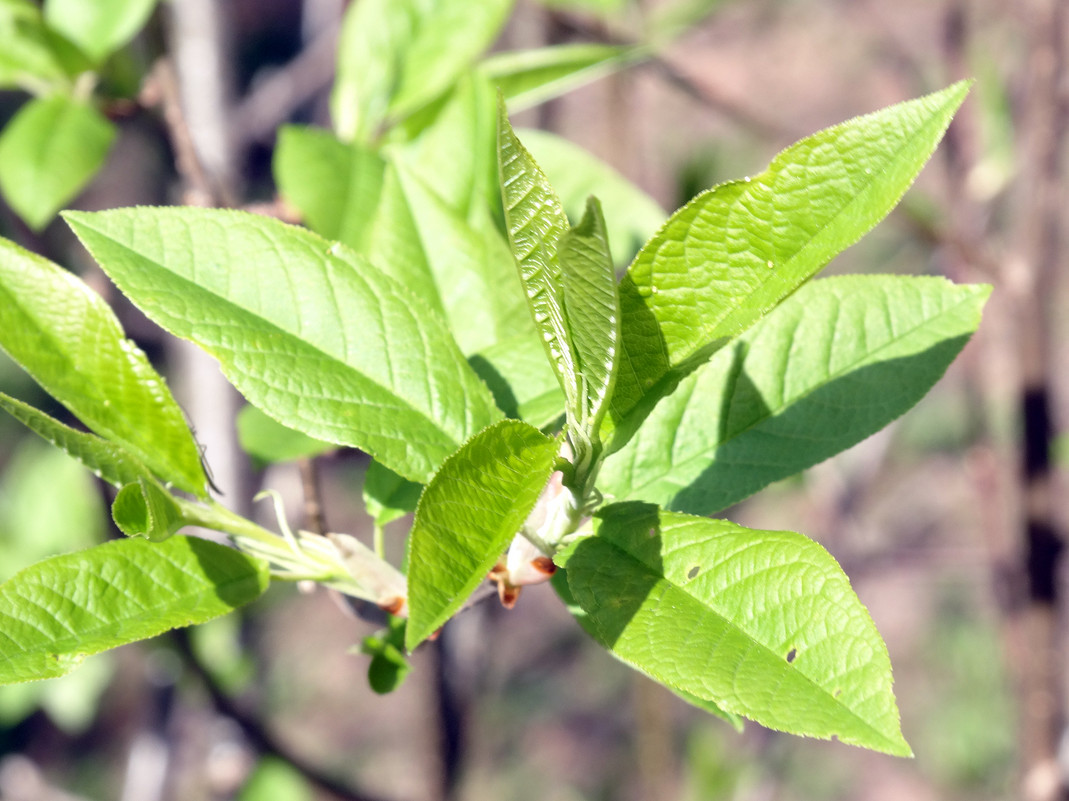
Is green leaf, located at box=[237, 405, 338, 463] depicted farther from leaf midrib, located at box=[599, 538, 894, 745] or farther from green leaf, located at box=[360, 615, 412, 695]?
leaf midrib, located at box=[599, 538, 894, 745]

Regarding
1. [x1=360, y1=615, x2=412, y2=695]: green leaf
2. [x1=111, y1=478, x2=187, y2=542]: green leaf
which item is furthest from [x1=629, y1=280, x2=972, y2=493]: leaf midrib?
[x1=111, y1=478, x2=187, y2=542]: green leaf

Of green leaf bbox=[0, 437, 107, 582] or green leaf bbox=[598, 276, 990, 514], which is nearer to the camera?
green leaf bbox=[598, 276, 990, 514]

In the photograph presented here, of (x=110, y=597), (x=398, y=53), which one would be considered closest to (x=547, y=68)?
(x=398, y=53)

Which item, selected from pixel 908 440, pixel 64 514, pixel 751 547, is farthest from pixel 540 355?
pixel 908 440

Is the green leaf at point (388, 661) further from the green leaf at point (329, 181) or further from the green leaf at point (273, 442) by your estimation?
the green leaf at point (329, 181)

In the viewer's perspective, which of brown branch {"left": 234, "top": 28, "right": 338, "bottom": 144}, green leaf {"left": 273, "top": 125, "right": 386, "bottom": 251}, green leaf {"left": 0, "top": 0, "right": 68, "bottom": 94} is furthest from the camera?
brown branch {"left": 234, "top": 28, "right": 338, "bottom": 144}

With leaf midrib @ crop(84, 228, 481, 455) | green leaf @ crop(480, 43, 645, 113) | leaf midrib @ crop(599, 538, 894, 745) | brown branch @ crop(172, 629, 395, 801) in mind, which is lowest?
brown branch @ crop(172, 629, 395, 801)

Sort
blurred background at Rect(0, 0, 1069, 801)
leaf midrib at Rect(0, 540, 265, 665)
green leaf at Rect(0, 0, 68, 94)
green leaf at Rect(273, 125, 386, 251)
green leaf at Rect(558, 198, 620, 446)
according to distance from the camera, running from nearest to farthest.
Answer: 1. green leaf at Rect(558, 198, 620, 446)
2. leaf midrib at Rect(0, 540, 265, 665)
3. green leaf at Rect(273, 125, 386, 251)
4. green leaf at Rect(0, 0, 68, 94)
5. blurred background at Rect(0, 0, 1069, 801)
